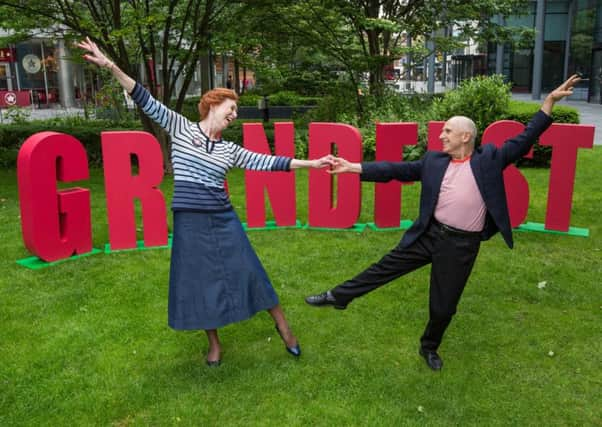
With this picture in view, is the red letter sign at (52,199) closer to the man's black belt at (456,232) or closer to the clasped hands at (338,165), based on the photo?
the clasped hands at (338,165)

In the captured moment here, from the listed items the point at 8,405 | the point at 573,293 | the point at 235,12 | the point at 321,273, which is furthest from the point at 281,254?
the point at 235,12

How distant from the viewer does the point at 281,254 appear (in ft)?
24.7

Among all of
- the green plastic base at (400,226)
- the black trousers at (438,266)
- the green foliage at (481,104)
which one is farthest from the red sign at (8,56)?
the black trousers at (438,266)

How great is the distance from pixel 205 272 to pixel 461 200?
6.28 feet

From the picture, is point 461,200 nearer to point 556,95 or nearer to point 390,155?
point 556,95

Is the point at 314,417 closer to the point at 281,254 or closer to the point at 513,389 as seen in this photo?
the point at 513,389

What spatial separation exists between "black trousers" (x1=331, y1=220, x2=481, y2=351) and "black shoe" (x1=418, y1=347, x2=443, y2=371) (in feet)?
0.21

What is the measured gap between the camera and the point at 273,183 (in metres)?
8.55

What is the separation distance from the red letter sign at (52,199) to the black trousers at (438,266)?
4127 millimetres

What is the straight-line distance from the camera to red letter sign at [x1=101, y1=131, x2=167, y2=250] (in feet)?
24.6

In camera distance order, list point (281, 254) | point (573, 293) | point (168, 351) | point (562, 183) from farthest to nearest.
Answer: point (562, 183) → point (281, 254) → point (573, 293) → point (168, 351)

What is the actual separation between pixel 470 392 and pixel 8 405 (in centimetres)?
331

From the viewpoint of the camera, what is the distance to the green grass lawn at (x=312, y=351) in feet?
13.7

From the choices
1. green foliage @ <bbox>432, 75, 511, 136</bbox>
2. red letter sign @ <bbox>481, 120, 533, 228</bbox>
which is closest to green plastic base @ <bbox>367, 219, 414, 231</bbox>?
red letter sign @ <bbox>481, 120, 533, 228</bbox>
